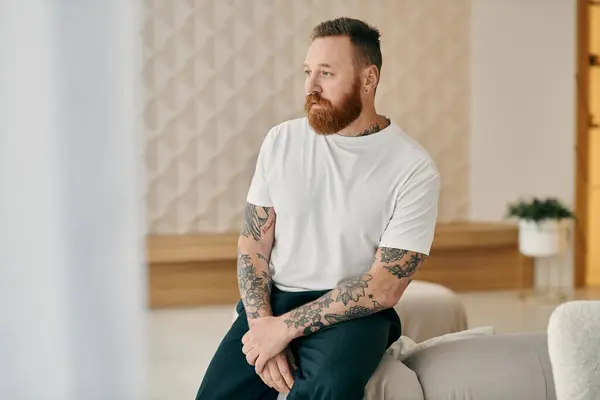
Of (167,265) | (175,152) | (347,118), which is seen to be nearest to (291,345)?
(347,118)

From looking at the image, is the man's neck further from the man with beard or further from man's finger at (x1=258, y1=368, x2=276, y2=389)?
man's finger at (x1=258, y1=368, x2=276, y2=389)

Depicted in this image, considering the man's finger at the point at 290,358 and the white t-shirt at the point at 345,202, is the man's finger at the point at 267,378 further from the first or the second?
the white t-shirt at the point at 345,202

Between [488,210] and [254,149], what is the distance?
184 centimetres

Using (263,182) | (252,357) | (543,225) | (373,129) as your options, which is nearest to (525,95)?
Answer: (543,225)

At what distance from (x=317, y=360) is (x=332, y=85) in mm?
644

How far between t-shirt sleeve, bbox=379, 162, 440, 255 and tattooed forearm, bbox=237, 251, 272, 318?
31 centimetres

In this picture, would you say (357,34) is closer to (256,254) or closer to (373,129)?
(373,129)

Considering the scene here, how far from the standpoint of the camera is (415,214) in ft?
6.16

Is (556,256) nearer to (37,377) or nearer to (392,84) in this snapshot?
(392,84)

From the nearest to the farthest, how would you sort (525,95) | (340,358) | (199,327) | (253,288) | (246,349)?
(340,358) → (246,349) → (253,288) → (199,327) → (525,95)

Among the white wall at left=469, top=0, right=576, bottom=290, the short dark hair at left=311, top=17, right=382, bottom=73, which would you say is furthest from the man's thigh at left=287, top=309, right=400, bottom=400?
the white wall at left=469, top=0, right=576, bottom=290

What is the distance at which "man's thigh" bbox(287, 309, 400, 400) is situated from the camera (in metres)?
1.73

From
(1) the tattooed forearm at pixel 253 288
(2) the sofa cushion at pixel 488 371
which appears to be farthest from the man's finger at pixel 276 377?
(2) the sofa cushion at pixel 488 371

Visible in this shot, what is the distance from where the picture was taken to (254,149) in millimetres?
5793
